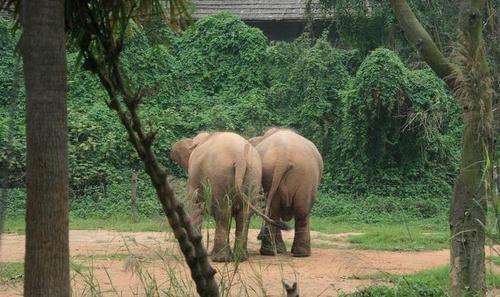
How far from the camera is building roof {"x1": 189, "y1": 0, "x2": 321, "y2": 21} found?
26719 mm

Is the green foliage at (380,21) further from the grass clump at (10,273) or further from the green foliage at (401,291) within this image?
the green foliage at (401,291)

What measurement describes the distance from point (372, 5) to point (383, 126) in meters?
3.76

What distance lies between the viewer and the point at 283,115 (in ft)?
78.4

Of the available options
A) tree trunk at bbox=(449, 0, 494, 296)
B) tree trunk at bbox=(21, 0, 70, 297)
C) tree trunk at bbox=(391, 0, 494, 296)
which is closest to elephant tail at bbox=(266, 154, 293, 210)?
tree trunk at bbox=(391, 0, 494, 296)

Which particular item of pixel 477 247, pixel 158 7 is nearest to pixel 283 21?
pixel 477 247

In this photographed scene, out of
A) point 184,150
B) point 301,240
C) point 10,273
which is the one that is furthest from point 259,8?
point 10,273

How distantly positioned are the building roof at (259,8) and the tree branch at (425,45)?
1724 centimetres

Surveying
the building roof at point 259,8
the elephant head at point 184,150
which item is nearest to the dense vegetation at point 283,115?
the building roof at point 259,8

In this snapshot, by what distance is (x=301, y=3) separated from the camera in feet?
88.4

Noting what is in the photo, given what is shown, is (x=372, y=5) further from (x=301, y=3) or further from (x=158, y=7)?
(x=158, y=7)

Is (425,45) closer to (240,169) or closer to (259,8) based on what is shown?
(240,169)

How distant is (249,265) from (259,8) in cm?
1955

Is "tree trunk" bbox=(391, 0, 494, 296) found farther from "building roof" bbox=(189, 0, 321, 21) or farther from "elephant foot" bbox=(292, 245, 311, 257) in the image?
"building roof" bbox=(189, 0, 321, 21)

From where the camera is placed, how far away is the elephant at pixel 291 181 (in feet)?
42.8
